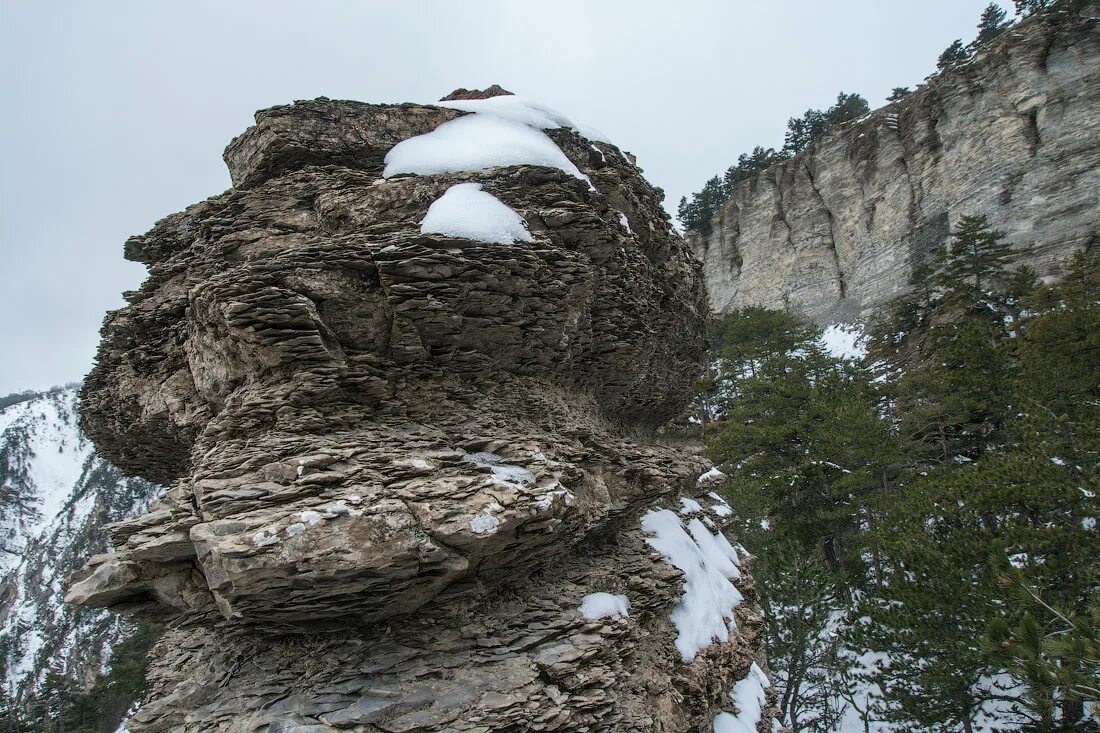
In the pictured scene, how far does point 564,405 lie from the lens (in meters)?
9.27

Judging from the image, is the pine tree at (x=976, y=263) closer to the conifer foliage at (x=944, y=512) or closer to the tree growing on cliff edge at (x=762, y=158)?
the conifer foliage at (x=944, y=512)

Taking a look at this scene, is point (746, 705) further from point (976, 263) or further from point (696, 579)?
point (976, 263)

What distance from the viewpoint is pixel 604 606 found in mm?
7637

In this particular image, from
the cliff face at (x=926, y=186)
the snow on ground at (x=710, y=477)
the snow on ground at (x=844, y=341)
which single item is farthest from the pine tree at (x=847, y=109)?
the snow on ground at (x=710, y=477)

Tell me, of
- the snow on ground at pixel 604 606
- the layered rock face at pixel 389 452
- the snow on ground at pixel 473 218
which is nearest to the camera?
the layered rock face at pixel 389 452

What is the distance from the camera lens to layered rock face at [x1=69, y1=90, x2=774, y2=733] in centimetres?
561

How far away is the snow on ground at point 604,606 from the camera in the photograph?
746 centimetres

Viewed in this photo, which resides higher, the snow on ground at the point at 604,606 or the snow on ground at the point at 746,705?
the snow on ground at the point at 604,606

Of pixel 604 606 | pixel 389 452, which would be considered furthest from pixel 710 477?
pixel 389 452

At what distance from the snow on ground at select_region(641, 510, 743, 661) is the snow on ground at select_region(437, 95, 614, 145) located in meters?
8.71

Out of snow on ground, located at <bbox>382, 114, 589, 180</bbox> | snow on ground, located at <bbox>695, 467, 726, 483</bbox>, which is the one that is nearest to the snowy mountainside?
snow on ground, located at <bbox>382, 114, 589, 180</bbox>

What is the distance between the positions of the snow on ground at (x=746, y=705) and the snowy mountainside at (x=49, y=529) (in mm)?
44434

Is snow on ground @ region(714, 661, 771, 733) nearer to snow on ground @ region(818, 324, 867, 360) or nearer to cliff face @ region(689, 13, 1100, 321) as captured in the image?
cliff face @ region(689, 13, 1100, 321)

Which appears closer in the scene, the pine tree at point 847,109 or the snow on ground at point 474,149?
the snow on ground at point 474,149
